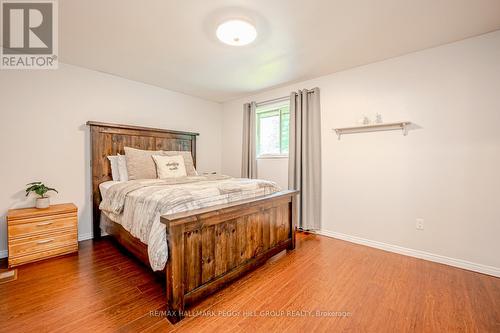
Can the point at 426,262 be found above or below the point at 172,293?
below

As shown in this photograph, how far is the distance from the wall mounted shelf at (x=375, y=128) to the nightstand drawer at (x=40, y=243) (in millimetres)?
3542

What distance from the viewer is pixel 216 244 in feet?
5.76

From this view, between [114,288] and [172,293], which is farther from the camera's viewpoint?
[114,288]

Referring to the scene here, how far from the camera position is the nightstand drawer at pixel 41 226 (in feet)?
7.11

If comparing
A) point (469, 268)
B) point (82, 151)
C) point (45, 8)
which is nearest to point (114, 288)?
point (82, 151)

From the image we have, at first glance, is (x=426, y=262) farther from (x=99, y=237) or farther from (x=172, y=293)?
(x=99, y=237)

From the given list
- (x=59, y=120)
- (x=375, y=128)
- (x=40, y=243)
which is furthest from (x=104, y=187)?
(x=375, y=128)

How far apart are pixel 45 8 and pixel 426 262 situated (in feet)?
14.1

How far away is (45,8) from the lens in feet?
5.97

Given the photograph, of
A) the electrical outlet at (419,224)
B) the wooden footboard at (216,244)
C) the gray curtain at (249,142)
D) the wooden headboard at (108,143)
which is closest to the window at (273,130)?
the gray curtain at (249,142)

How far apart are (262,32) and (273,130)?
6.57 ft

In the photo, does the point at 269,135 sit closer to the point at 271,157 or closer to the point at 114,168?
the point at 271,157

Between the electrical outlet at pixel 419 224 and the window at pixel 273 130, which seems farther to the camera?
the window at pixel 273 130

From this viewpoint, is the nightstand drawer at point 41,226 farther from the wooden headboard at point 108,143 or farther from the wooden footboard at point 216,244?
the wooden footboard at point 216,244
